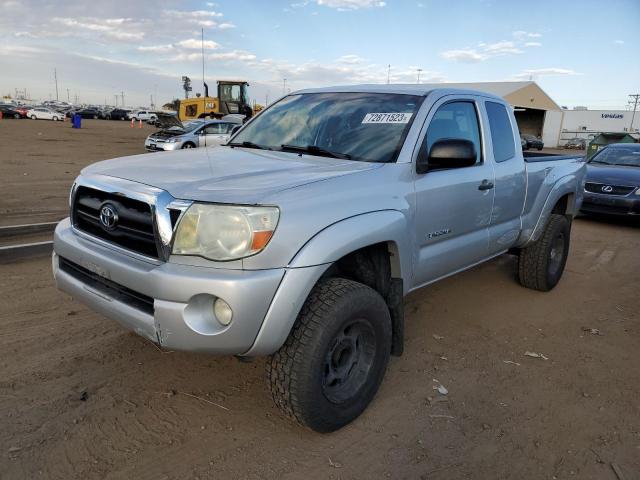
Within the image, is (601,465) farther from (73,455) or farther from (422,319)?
(73,455)

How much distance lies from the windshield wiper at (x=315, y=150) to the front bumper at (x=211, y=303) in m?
1.05

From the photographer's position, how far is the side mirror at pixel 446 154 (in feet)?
10.1

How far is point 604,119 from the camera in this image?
66.8 meters

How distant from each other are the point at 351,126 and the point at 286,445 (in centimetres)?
210

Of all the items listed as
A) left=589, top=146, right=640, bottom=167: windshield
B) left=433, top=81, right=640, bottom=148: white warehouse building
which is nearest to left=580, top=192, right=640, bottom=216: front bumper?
left=589, top=146, right=640, bottom=167: windshield

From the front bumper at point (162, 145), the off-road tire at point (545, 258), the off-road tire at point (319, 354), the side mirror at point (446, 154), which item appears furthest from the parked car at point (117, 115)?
the off-road tire at point (319, 354)

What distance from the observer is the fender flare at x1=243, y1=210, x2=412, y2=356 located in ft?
7.59

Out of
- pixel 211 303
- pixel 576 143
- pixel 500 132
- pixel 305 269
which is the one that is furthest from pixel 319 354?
pixel 576 143

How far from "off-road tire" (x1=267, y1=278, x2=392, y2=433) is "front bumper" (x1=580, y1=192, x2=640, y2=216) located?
805cm

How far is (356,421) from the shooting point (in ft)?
9.48

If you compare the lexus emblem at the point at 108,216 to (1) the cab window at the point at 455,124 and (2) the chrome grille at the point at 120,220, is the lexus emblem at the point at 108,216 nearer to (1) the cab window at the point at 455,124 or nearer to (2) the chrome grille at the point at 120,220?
(2) the chrome grille at the point at 120,220

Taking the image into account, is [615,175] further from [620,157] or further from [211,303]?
[211,303]

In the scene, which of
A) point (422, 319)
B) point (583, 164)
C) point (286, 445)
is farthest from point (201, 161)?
point (583, 164)

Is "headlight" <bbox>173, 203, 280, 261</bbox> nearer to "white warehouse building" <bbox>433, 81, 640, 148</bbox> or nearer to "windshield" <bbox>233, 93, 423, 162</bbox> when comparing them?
"windshield" <bbox>233, 93, 423, 162</bbox>
